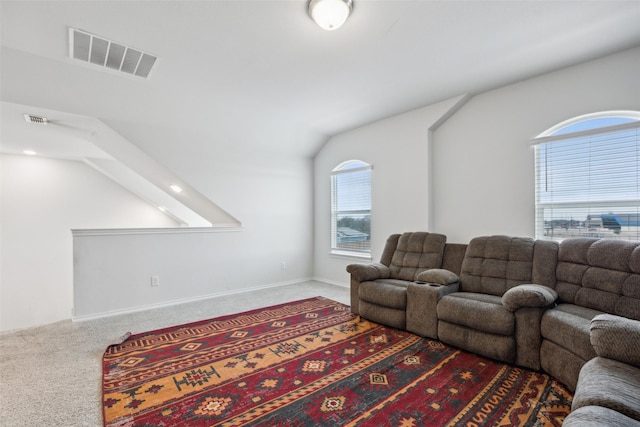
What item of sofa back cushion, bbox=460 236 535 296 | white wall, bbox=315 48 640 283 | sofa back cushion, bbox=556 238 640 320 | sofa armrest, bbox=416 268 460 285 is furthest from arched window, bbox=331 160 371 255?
sofa back cushion, bbox=556 238 640 320

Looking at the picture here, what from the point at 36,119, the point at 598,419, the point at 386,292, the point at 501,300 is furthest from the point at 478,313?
the point at 36,119

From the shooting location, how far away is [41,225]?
536 centimetres

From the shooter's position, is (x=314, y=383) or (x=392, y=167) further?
(x=392, y=167)

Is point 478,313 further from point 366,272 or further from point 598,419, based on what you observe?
point 598,419

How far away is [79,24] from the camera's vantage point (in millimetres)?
2189

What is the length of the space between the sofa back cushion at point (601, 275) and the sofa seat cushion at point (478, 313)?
557mm

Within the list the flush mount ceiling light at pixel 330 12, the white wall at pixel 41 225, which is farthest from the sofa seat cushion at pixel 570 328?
the white wall at pixel 41 225

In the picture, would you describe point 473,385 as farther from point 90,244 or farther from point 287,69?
point 90,244

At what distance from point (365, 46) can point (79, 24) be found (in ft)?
7.16

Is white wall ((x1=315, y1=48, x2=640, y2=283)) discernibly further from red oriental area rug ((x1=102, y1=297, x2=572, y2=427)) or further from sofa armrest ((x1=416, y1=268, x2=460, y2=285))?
red oriental area rug ((x1=102, y1=297, x2=572, y2=427))

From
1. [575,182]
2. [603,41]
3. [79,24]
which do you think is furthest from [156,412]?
[603,41]

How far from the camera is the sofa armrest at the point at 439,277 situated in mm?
2926

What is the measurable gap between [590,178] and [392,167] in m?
2.16

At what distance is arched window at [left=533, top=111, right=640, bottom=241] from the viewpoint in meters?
2.64
